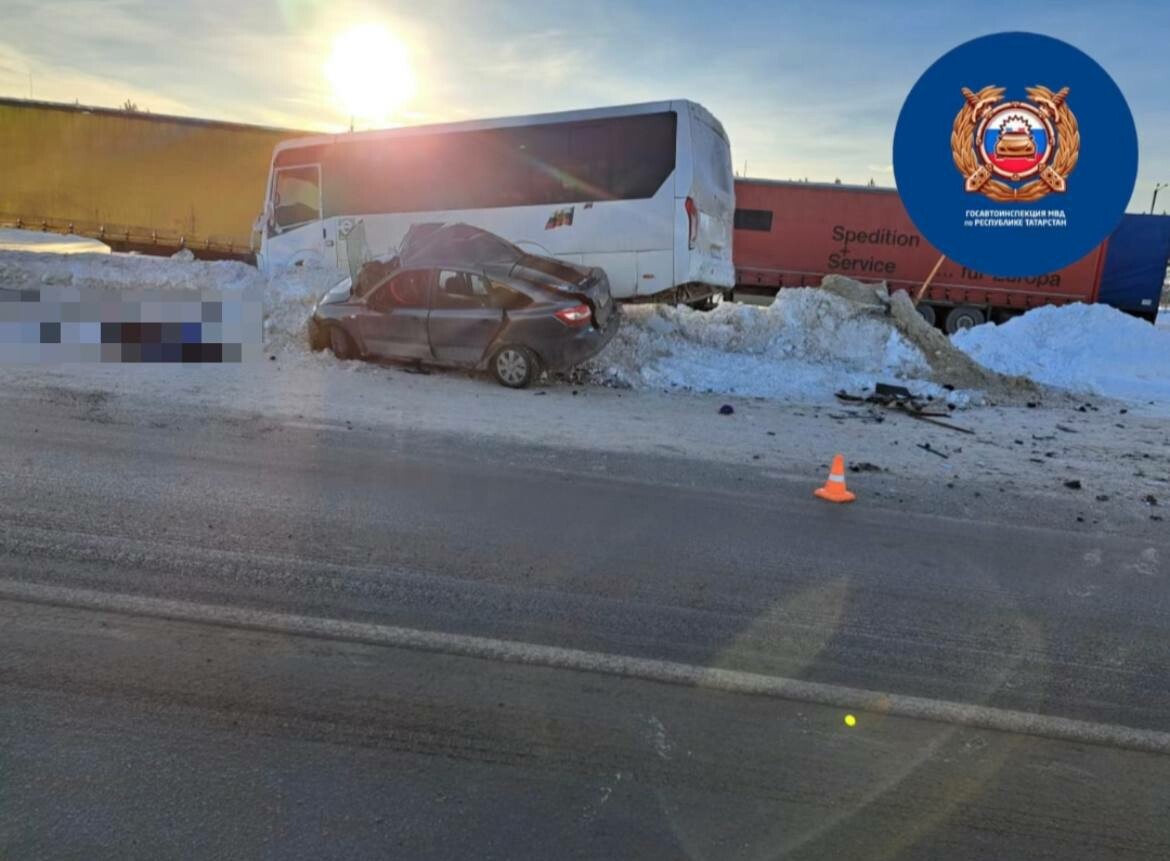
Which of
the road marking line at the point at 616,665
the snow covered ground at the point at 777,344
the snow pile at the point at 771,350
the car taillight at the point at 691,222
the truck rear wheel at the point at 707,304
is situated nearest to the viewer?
the road marking line at the point at 616,665

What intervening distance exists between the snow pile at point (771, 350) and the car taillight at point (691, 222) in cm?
168

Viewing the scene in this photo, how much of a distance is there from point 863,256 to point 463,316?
1340cm

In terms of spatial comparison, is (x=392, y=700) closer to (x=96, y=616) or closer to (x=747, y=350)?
(x=96, y=616)

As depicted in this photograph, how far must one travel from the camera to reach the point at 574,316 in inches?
385

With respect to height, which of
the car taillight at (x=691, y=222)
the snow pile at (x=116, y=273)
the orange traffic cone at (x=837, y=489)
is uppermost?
the car taillight at (x=691, y=222)

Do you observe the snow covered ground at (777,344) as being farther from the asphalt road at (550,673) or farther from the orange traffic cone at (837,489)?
the asphalt road at (550,673)

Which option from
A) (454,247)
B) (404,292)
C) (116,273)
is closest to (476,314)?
(404,292)

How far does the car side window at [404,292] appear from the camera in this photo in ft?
34.1

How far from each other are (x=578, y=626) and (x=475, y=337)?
6824mm

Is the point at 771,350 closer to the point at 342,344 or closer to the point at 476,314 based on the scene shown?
the point at 476,314

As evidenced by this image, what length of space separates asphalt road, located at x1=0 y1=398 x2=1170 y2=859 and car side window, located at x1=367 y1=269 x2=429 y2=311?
4.82m

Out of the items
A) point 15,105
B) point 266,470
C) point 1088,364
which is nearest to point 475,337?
point 266,470

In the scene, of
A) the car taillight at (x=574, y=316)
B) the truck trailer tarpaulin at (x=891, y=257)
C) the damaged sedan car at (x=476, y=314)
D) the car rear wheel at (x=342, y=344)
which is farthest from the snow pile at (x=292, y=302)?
the truck trailer tarpaulin at (x=891, y=257)

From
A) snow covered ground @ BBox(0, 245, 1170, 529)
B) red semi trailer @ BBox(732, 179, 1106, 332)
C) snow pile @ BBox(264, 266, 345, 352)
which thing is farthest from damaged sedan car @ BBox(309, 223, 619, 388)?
red semi trailer @ BBox(732, 179, 1106, 332)
